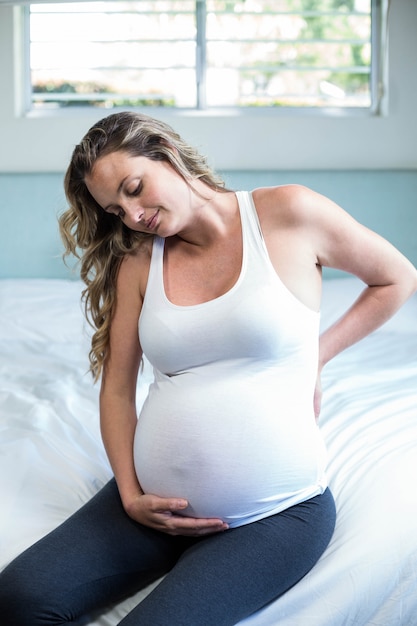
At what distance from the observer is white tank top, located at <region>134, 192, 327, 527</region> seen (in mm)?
1184

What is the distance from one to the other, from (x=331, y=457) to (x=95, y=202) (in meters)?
0.65

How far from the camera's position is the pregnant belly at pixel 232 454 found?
3.87ft

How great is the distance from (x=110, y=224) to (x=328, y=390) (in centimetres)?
82

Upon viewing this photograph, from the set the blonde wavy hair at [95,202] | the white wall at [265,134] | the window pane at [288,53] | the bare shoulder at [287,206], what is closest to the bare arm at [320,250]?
the bare shoulder at [287,206]

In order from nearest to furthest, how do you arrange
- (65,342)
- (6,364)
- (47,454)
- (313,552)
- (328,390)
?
1. (313,552)
2. (47,454)
3. (328,390)
4. (6,364)
5. (65,342)

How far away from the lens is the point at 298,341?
123 centimetres

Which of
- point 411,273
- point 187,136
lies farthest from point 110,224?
point 187,136

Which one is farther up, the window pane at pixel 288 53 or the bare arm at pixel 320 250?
the window pane at pixel 288 53

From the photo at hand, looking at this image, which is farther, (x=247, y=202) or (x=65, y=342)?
(x=65, y=342)

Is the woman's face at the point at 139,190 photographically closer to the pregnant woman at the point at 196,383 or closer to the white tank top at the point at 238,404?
the pregnant woman at the point at 196,383

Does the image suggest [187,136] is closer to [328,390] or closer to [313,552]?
[328,390]

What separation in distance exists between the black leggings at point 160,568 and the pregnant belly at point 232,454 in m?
0.04

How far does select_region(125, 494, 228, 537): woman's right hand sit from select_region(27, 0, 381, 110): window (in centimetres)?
228

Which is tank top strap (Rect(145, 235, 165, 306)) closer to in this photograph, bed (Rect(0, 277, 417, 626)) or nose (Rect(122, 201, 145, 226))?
nose (Rect(122, 201, 145, 226))
